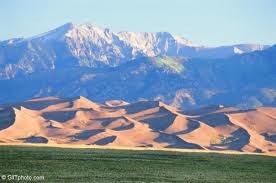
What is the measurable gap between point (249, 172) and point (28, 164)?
2436cm

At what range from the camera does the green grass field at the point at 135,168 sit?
69312 millimetres

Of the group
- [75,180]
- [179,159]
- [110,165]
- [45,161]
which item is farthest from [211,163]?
[75,180]

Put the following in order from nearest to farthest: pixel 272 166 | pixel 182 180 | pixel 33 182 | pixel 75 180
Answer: pixel 33 182
pixel 75 180
pixel 182 180
pixel 272 166

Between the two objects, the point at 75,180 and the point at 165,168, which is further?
the point at 165,168

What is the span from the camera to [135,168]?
81.2 metres

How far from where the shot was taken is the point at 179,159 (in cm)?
10006

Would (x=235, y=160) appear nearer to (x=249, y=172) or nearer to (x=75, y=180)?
(x=249, y=172)

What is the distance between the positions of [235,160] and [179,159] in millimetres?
8056

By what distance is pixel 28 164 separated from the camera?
77.2 m

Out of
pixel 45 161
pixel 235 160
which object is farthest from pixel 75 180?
pixel 235 160

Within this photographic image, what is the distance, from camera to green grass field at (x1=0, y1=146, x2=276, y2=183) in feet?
227

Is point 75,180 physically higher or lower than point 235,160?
higher

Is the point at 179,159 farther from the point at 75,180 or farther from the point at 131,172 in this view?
the point at 75,180

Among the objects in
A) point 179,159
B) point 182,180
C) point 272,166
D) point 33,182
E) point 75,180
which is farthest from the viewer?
point 179,159
